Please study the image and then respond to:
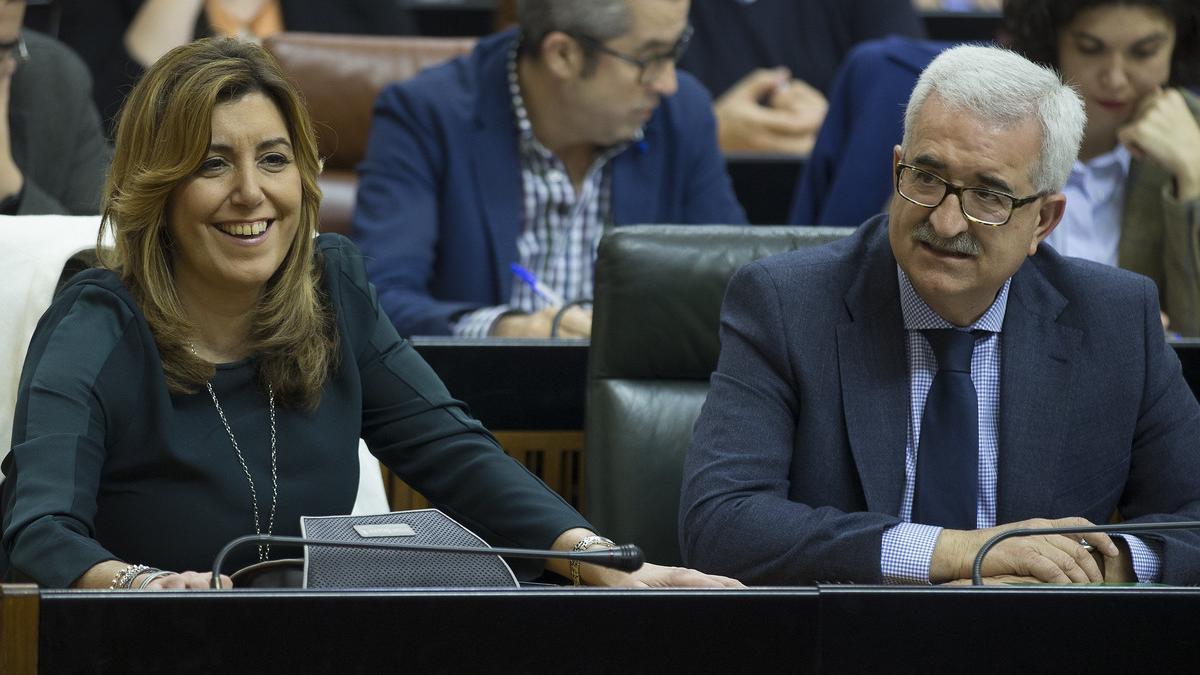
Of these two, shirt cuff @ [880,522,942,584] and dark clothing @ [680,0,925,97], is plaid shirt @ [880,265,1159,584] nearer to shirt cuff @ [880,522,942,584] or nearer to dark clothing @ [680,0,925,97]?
shirt cuff @ [880,522,942,584]

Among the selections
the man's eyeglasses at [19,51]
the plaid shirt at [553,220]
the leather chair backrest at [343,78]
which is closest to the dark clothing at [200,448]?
the plaid shirt at [553,220]

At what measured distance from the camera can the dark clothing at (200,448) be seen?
1441mm

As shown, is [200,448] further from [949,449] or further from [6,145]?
[6,145]

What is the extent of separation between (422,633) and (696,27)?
10.2 ft

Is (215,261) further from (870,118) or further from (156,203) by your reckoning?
(870,118)

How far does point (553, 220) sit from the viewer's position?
2.97 metres

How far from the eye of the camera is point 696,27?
395 centimetres

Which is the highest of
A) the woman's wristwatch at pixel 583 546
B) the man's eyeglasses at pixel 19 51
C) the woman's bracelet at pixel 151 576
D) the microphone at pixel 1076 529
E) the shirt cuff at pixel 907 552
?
the man's eyeglasses at pixel 19 51

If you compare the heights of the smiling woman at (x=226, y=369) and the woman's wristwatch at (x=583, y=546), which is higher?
the smiling woman at (x=226, y=369)

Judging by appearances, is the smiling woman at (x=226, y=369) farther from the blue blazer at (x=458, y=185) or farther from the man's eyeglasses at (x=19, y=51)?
the man's eyeglasses at (x=19, y=51)

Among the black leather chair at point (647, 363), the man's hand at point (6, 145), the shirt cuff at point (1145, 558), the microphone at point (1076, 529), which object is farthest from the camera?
the man's hand at point (6, 145)

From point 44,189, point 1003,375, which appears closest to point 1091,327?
point 1003,375

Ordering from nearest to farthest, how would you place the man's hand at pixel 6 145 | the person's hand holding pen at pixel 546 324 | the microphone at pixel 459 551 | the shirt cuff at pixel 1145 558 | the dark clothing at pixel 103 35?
1. the microphone at pixel 459 551
2. the shirt cuff at pixel 1145 558
3. the person's hand holding pen at pixel 546 324
4. the man's hand at pixel 6 145
5. the dark clothing at pixel 103 35

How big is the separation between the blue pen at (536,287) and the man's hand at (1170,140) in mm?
1074
